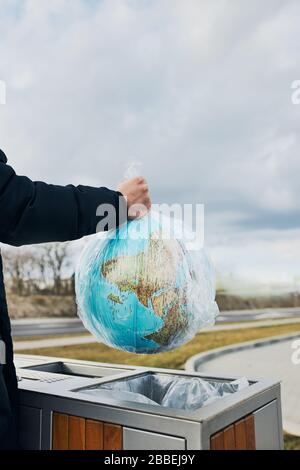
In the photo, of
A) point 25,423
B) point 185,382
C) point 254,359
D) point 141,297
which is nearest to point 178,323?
point 141,297

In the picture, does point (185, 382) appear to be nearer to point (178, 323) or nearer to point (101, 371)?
point (178, 323)

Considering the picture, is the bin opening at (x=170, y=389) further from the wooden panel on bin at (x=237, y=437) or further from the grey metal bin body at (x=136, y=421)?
the wooden panel on bin at (x=237, y=437)

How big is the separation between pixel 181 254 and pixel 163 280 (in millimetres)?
116

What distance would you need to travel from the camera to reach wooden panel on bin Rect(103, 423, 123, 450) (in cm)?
128

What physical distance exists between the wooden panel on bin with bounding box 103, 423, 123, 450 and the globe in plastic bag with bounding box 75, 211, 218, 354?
29 cm

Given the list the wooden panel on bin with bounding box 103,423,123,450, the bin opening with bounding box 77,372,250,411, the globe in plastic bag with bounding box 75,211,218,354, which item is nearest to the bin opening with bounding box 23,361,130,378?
the bin opening with bounding box 77,372,250,411

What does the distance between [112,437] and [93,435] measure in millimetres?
73

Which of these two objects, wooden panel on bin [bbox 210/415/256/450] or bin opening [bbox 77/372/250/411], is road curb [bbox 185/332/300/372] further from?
wooden panel on bin [bbox 210/415/256/450]

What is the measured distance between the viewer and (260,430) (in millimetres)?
1463

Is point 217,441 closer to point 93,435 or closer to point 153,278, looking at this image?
point 93,435

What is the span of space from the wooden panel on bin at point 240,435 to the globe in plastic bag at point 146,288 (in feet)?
1.13

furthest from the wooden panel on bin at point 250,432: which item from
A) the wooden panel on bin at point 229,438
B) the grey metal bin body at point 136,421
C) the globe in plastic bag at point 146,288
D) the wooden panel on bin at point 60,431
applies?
the wooden panel on bin at point 60,431

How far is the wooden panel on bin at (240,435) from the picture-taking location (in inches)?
51.9

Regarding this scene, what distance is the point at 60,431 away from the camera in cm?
142
